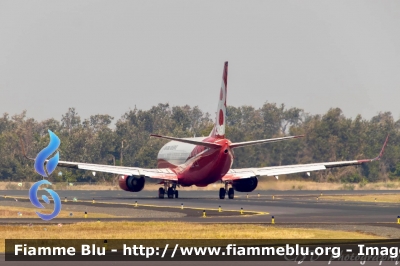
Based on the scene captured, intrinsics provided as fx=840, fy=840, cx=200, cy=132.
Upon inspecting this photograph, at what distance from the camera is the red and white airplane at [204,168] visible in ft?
237

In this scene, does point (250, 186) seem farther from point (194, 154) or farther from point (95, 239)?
point (95, 239)

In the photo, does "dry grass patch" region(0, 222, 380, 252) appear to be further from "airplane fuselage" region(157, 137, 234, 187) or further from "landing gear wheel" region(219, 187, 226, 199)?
"landing gear wheel" region(219, 187, 226, 199)

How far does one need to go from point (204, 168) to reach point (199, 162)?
36.3 inches

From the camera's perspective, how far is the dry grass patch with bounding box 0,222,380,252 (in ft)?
122

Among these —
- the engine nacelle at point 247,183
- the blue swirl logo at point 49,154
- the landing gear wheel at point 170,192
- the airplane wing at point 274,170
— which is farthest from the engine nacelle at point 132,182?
the blue swirl logo at point 49,154

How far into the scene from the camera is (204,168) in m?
74.6

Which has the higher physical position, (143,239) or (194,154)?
(194,154)

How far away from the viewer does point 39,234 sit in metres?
38.5

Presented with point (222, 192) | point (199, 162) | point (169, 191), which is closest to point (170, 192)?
point (169, 191)

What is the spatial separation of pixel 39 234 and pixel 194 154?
129 feet

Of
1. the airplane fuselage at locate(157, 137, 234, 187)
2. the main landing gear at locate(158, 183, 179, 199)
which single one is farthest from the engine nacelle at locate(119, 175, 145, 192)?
the airplane fuselage at locate(157, 137, 234, 187)

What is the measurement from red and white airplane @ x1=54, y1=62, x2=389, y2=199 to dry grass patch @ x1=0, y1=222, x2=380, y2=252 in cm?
2538
